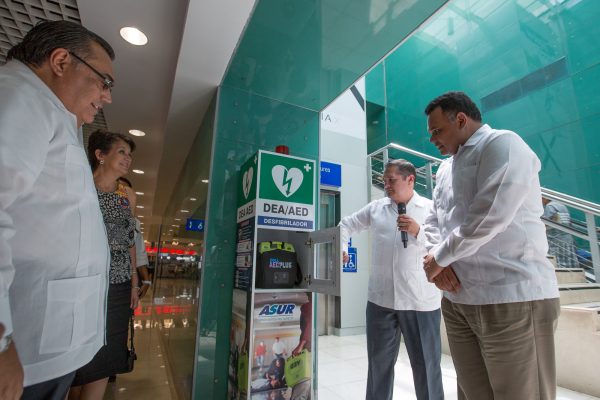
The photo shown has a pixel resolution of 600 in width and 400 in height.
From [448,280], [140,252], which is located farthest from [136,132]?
[448,280]

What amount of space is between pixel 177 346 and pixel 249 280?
63.6 inches

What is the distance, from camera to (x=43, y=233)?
708 millimetres

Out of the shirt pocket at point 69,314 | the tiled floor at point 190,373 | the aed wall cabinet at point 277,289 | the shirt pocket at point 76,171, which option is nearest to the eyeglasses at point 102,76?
the shirt pocket at point 76,171

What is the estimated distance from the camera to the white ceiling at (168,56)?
6.15ft

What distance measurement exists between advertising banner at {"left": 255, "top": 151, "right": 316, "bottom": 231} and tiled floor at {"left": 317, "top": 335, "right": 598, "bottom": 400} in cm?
155

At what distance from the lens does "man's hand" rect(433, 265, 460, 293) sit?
49.4 inches

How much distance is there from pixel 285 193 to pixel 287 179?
10 cm

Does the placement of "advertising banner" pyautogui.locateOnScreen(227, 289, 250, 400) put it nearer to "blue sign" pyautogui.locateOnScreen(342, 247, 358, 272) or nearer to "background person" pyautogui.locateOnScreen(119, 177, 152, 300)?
"background person" pyautogui.locateOnScreen(119, 177, 152, 300)

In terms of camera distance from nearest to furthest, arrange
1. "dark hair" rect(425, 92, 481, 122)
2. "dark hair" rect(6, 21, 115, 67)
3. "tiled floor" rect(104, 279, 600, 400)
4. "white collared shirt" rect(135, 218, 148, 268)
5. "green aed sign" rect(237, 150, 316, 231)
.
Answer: "dark hair" rect(6, 21, 115, 67)
"dark hair" rect(425, 92, 481, 122)
"green aed sign" rect(237, 150, 316, 231)
"white collared shirt" rect(135, 218, 148, 268)
"tiled floor" rect(104, 279, 600, 400)

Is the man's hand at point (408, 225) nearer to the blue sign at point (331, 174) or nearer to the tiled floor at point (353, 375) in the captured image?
the tiled floor at point (353, 375)

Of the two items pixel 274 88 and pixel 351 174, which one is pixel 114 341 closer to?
pixel 274 88

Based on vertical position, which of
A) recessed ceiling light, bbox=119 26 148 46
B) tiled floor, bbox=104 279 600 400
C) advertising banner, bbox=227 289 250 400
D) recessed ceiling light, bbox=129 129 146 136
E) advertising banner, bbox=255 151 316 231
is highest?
recessed ceiling light, bbox=129 129 146 136

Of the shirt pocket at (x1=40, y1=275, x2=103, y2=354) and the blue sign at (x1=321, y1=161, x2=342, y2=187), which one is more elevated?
the blue sign at (x1=321, y1=161, x2=342, y2=187)

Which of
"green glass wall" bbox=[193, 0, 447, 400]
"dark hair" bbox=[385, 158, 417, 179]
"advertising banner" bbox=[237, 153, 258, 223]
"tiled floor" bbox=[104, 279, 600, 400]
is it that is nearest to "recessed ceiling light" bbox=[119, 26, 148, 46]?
"green glass wall" bbox=[193, 0, 447, 400]
